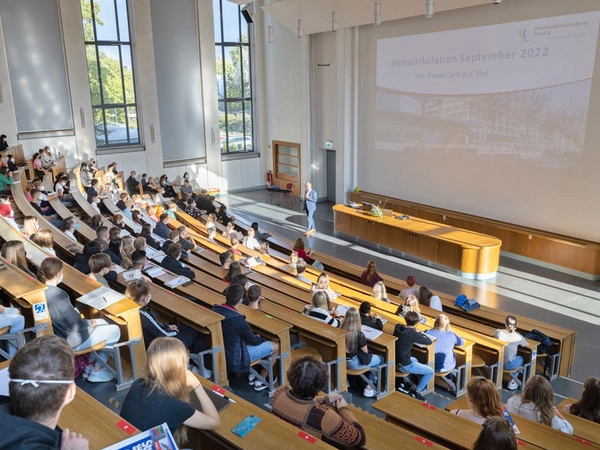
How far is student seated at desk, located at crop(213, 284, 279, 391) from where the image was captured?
4.64 m

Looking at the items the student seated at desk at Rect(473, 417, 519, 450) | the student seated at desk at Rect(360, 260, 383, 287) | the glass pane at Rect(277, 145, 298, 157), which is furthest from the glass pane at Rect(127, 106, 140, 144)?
the student seated at desk at Rect(473, 417, 519, 450)

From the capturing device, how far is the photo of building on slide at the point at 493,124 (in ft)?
33.3

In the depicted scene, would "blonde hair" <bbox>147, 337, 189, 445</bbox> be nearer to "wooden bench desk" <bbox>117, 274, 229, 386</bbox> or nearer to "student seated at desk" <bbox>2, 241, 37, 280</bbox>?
"wooden bench desk" <bbox>117, 274, 229, 386</bbox>

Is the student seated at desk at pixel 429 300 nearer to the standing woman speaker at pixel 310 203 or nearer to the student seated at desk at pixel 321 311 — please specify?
the student seated at desk at pixel 321 311

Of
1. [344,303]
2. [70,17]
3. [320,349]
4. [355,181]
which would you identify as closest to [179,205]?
[355,181]

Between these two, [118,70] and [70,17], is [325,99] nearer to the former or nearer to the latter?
[118,70]

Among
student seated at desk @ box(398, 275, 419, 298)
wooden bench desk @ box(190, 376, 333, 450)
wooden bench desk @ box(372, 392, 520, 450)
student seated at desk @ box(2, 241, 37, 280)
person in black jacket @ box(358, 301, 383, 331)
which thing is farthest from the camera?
student seated at desk @ box(398, 275, 419, 298)

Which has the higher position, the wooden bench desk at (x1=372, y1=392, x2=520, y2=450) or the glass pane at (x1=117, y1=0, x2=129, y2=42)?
the glass pane at (x1=117, y1=0, x2=129, y2=42)

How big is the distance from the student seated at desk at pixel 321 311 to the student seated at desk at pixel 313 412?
2.41 metres

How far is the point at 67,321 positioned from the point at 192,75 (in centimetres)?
1453

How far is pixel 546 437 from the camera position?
3572 millimetres

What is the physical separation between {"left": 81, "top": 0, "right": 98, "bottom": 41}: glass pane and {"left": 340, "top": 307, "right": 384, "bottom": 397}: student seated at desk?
46.0ft

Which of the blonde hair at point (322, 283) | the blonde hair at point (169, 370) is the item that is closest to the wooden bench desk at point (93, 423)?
the blonde hair at point (169, 370)

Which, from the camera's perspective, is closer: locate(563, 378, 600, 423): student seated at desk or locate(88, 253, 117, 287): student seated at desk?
locate(563, 378, 600, 423): student seated at desk
